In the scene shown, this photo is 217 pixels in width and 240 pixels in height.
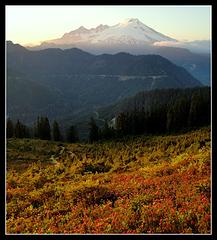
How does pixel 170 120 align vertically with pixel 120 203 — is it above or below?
above

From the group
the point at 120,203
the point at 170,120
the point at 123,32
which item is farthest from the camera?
the point at 170,120

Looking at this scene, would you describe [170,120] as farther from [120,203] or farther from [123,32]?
[120,203]

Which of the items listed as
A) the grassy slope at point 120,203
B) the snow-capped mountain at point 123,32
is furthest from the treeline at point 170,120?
the grassy slope at point 120,203

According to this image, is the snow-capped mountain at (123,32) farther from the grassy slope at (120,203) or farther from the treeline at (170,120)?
the treeline at (170,120)

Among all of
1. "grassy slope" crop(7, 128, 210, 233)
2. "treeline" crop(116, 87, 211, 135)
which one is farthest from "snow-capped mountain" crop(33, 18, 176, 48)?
"treeline" crop(116, 87, 211, 135)

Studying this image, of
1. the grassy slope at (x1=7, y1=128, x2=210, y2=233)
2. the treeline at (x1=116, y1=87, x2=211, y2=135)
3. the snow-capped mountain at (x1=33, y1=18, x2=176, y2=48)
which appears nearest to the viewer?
the grassy slope at (x1=7, y1=128, x2=210, y2=233)

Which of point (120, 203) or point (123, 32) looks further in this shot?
point (123, 32)

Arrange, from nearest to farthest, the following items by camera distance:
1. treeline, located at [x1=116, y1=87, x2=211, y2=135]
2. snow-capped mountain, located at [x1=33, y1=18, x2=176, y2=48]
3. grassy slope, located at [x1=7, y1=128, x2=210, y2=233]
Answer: grassy slope, located at [x1=7, y1=128, x2=210, y2=233] < snow-capped mountain, located at [x1=33, y1=18, x2=176, y2=48] < treeline, located at [x1=116, y1=87, x2=211, y2=135]

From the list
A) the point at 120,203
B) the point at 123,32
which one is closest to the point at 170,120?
the point at 123,32

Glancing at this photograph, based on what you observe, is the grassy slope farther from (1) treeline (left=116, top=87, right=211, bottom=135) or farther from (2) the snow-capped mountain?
(1) treeline (left=116, top=87, right=211, bottom=135)

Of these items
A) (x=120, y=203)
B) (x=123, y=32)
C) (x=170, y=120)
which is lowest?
(x=120, y=203)

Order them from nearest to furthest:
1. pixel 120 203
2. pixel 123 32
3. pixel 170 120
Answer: pixel 120 203 < pixel 123 32 < pixel 170 120

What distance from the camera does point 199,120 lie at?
8519 cm
